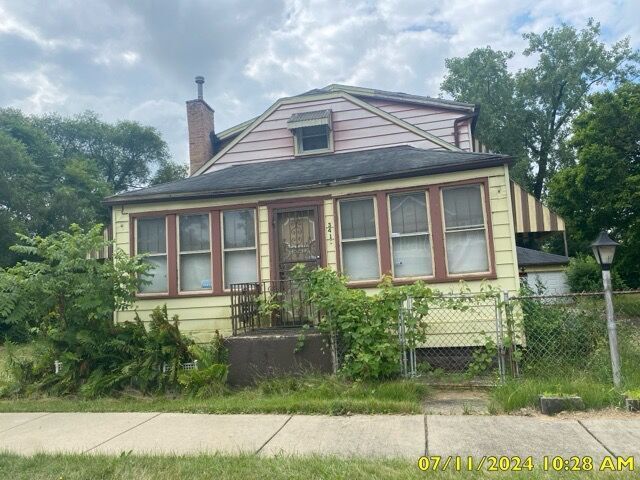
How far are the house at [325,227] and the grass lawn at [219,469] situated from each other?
3555 millimetres

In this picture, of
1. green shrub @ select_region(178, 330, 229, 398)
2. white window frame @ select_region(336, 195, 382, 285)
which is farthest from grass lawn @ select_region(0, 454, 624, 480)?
white window frame @ select_region(336, 195, 382, 285)

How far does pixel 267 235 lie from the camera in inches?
318

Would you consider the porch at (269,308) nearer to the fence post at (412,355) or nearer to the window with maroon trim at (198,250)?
the window with maroon trim at (198,250)

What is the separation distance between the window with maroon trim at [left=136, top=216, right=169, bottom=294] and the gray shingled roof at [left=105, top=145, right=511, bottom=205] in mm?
480

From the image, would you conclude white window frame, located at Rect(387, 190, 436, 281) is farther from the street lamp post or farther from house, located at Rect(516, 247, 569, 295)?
house, located at Rect(516, 247, 569, 295)

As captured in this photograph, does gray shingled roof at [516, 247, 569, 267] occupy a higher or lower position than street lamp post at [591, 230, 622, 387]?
higher

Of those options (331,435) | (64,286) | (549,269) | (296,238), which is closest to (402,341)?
(331,435)

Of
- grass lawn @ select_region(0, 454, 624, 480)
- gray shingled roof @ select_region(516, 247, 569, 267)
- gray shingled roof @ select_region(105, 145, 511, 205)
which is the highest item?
gray shingled roof @ select_region(105, 145, 511, 205)

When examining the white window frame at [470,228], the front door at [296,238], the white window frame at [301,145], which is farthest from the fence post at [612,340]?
the white window frame at [301,145]

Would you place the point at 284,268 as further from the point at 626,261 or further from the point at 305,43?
the point at 626,261

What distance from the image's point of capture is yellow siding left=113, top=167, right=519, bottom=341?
6.98 meters

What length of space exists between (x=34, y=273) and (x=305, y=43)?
1270 centimetres

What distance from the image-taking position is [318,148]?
448 inches

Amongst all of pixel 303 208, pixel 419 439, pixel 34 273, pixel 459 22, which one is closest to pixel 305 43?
pixel 459 22
